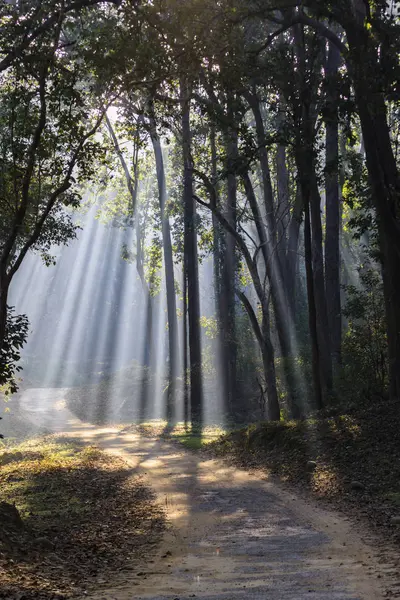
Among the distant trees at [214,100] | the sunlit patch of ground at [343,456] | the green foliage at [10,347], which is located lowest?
the sunlit patch of ground at [343,456]

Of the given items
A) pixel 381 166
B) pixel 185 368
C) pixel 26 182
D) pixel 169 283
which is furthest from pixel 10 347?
pixel 169 283

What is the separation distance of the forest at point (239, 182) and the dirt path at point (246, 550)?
545 mm

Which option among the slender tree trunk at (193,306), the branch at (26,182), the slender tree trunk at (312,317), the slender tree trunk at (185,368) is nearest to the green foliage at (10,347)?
the branch at (26,182)

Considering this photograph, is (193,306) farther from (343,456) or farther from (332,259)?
(343,456)

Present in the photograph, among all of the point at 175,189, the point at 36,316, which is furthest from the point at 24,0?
the point at 36,316

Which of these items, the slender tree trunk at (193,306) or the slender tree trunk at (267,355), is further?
the slender tree trunk at (193,306)

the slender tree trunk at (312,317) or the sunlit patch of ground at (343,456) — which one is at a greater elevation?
the slender tree trunk at (312,317)

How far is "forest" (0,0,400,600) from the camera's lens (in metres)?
11.2

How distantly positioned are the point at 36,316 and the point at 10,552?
79.2 meters

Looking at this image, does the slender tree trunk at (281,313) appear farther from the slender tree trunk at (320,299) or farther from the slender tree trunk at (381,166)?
the slender tree trunk at (381,166)

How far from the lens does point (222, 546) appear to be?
7523 millimetres

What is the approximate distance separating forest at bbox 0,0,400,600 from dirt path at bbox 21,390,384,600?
1.79 feet

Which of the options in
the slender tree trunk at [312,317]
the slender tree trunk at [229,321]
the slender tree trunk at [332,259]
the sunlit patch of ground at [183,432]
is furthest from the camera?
the slender tree trunk at [229,321]

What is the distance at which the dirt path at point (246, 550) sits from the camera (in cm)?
556
